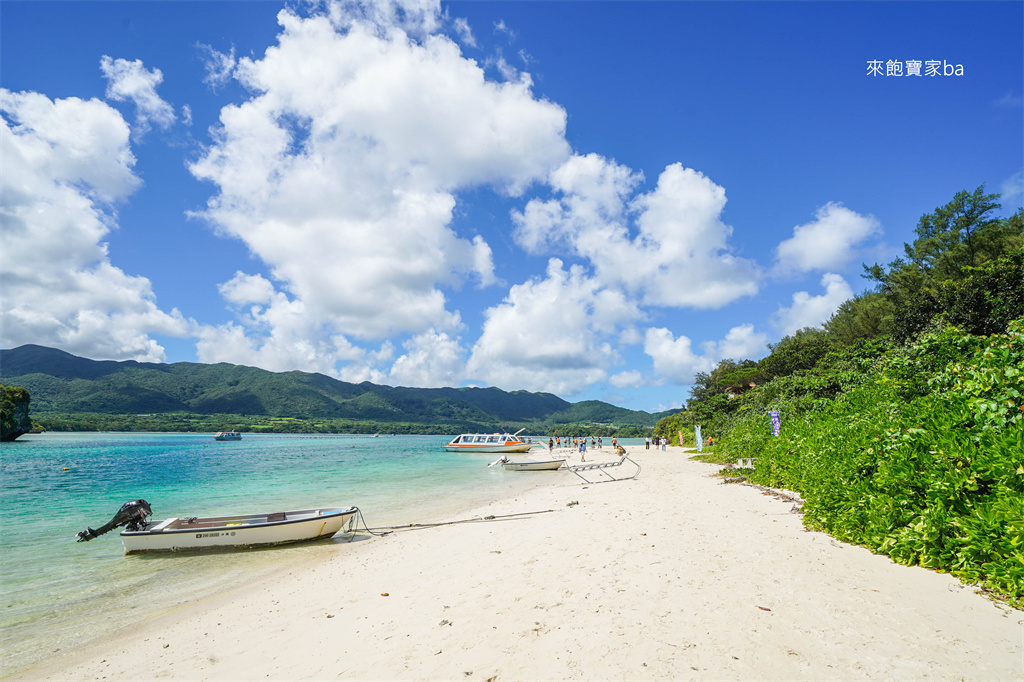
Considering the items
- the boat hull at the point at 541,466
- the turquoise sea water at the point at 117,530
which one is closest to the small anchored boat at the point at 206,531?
the turquoise sea water at the point at 117,530

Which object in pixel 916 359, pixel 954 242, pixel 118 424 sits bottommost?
pixel 118 424

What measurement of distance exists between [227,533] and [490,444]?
160 ft

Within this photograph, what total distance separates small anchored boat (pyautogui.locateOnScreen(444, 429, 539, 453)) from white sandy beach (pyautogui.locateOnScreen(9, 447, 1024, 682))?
4708 centimetres

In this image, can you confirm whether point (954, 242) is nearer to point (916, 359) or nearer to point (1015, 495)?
point (916, 359)

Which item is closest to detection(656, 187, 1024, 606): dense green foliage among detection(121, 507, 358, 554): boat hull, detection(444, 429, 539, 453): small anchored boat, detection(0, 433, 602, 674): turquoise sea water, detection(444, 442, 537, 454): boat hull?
detection(0, 433, 602, 674): turquoise sea water

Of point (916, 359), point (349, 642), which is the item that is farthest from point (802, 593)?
point (916, 359)

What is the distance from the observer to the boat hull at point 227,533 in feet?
36.3

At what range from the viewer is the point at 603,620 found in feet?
16.3

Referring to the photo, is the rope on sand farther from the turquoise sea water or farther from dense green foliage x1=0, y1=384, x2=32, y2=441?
dense green foliage x1=0, y1=384, x2=32, y2=441

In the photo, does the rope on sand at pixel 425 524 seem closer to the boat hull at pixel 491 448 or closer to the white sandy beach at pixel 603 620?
the white sandy beach at pixel 603 620

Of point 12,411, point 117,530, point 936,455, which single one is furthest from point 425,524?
point 12,411

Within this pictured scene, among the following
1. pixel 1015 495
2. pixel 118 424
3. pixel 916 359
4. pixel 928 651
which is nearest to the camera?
pixel 928 651

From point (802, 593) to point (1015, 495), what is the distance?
2436mm

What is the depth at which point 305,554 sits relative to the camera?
11008 mm
